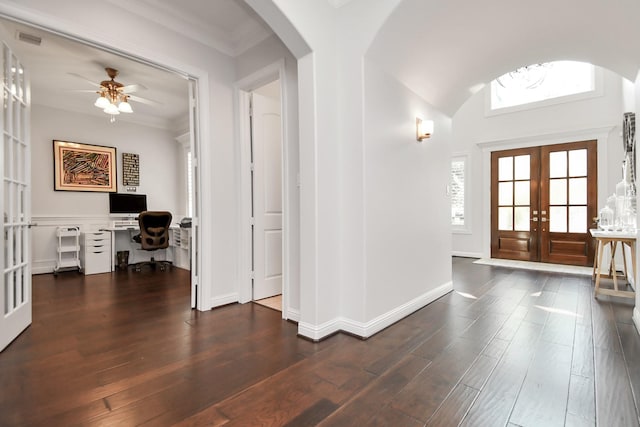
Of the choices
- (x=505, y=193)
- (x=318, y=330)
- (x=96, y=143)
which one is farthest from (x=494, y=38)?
(x=96, y=143)

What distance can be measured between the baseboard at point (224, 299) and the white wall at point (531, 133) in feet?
16.6

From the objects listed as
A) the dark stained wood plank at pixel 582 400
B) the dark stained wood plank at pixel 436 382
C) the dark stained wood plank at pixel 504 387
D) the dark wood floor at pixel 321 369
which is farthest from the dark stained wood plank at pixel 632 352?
the dark stained wood plank at pixel 436 382

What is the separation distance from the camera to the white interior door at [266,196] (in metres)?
3.44

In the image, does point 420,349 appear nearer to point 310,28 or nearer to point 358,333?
point 358,333

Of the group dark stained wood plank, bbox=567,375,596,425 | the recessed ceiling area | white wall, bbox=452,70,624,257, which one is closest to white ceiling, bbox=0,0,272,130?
the recessed ceiling area

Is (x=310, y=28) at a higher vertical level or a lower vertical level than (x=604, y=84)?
lower

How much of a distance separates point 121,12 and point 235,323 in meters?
2.79

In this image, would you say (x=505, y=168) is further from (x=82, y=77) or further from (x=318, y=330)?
(x=82, y=77)

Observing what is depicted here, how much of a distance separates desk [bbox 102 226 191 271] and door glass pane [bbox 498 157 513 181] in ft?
19.7

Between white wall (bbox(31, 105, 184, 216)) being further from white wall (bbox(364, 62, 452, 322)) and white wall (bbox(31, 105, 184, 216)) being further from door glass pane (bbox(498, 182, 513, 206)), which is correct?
door glass pane (bbox(498, 182, 513, 206))

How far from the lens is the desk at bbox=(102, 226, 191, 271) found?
5512 millimetres

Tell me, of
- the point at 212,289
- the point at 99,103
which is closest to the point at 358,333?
the point at 212,289

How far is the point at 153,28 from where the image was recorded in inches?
110

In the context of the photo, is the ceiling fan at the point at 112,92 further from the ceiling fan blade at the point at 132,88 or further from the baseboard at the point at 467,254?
the baseboard at the point at 467,254
